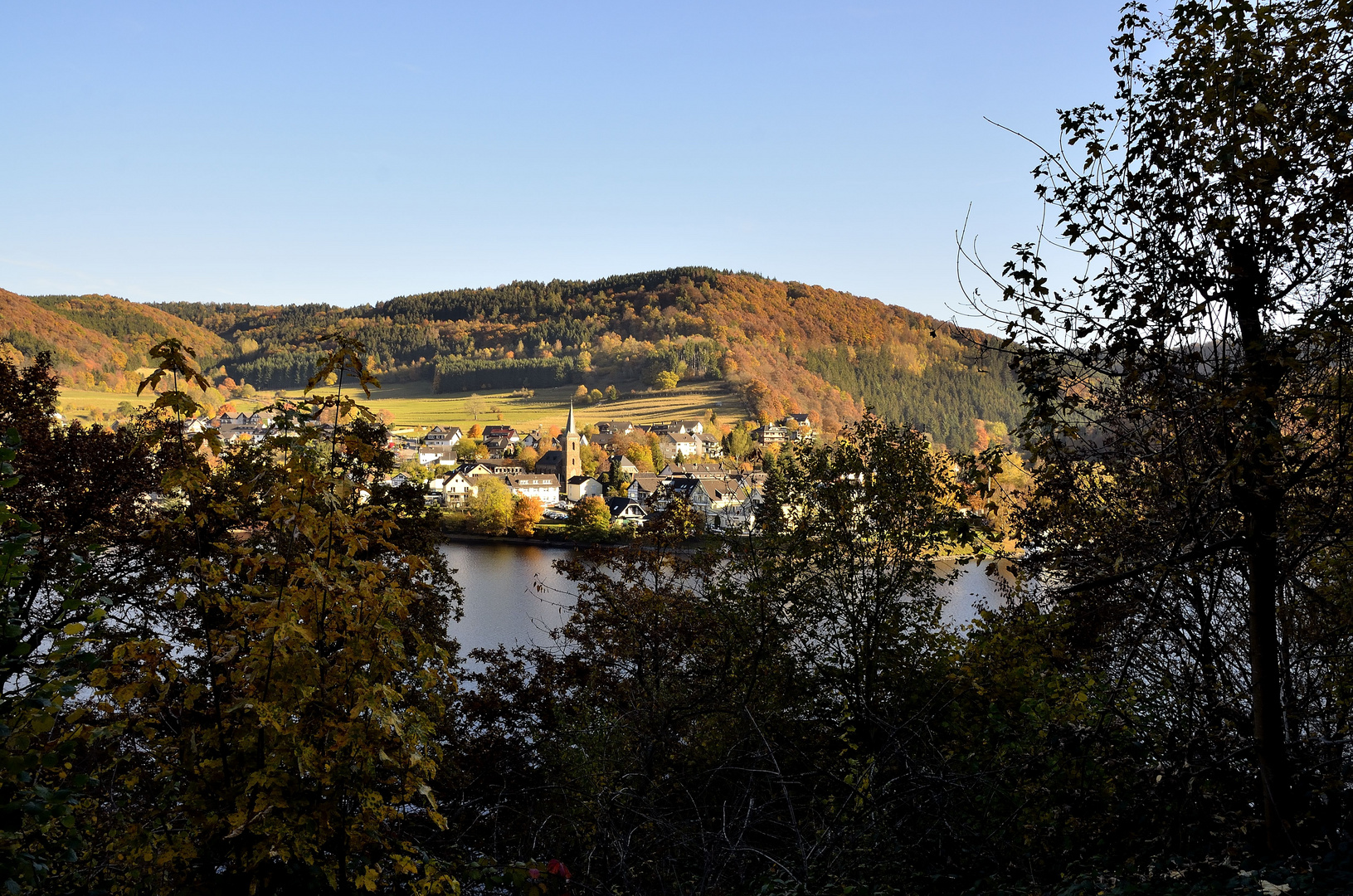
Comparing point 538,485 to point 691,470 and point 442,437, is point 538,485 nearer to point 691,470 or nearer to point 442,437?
point 691,470

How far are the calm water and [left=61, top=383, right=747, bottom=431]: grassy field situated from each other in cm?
→ 5916

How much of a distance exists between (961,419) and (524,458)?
172 ft

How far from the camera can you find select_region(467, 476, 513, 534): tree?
4806 cm

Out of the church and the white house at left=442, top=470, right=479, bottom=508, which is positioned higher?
the church

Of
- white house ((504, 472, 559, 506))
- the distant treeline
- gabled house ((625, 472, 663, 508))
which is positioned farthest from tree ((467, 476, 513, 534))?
the distant treeline

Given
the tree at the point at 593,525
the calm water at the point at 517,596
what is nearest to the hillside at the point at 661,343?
the tree at the point at 593,525

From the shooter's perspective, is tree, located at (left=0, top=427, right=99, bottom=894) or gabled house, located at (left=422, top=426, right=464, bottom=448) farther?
gabled house, located at (left=422, top=426, right=464, bottom=448)

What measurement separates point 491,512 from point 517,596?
18.8m

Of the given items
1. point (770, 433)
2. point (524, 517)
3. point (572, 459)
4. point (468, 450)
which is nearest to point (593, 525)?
point (524, 517)

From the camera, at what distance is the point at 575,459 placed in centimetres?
7875

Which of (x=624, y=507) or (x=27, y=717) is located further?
(x=624, y=507)

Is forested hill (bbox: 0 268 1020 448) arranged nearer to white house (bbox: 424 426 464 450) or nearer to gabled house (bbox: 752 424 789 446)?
gabled house (bbox: 752 424 789 446)

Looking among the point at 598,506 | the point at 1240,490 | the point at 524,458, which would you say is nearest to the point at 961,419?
the point at 524,458

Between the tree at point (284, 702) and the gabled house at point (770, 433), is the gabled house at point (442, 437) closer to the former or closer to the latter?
the gabled house at point (770, 433)
